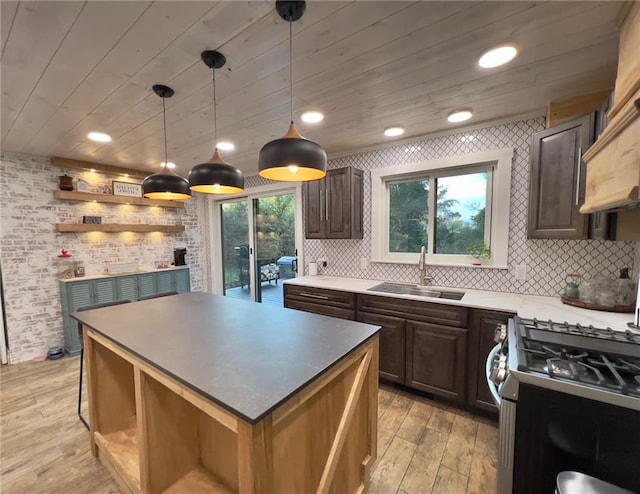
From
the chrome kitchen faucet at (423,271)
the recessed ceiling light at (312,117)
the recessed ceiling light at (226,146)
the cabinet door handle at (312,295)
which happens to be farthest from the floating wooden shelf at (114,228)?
the chrome kitchen faucet at (423,271)

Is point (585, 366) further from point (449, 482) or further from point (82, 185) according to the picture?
point (82, 185)

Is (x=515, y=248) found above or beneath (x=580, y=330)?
above

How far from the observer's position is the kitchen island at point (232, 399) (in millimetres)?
943

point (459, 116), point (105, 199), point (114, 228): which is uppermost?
point (459, 116)

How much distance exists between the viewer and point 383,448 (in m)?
1.90

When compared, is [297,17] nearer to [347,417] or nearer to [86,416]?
[347,417]

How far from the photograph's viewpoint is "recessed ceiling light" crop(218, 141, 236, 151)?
9.82 feet

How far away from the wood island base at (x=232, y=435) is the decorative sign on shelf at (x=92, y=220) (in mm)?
2588

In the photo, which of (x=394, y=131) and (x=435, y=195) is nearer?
(x=394, y=131)

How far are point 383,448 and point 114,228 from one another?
4225 mm

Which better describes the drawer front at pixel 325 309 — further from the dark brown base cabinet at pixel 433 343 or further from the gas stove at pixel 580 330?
the gas stove at pixel 580 330

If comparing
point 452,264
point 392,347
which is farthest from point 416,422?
point 452,264

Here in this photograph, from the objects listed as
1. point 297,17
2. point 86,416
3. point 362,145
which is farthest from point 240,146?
point 86,416

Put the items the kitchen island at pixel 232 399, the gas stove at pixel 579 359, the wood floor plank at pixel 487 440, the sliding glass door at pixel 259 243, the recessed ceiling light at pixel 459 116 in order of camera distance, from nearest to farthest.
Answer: the kitchen island at pixel 232 399, the gas stove at pixel 579 359, the wood floor plank at pixel 487 440, the recessed ceiling light at pixel 459 116, the sliding glass door at pixel 259 243
